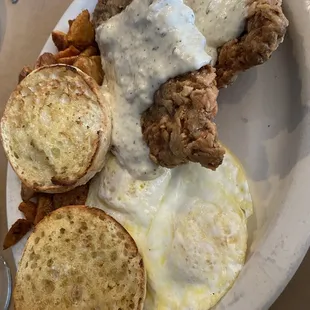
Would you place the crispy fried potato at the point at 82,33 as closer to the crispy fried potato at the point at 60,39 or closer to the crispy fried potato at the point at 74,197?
the crispy fried potato at the point at 60,39

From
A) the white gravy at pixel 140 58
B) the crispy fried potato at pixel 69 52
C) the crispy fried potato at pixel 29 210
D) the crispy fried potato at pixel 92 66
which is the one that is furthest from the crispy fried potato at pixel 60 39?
the crispy fried potato at pixel 29 210

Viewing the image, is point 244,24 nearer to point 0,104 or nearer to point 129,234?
point 129,234

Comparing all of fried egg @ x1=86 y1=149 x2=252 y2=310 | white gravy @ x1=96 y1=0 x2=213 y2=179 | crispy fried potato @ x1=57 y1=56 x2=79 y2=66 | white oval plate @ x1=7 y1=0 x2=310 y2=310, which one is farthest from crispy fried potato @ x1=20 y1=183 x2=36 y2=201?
white oval plate @ x1=7 y1=0 x2=310 y2=310

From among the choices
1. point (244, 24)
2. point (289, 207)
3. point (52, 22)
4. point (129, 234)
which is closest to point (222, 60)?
point (244, 24)

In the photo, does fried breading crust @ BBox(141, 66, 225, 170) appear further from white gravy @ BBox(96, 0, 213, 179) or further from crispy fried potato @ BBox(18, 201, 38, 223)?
crispy fried potato @ BBox(18, 201, 38, 223)

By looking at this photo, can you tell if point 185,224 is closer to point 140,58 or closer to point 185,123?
point 185,123
